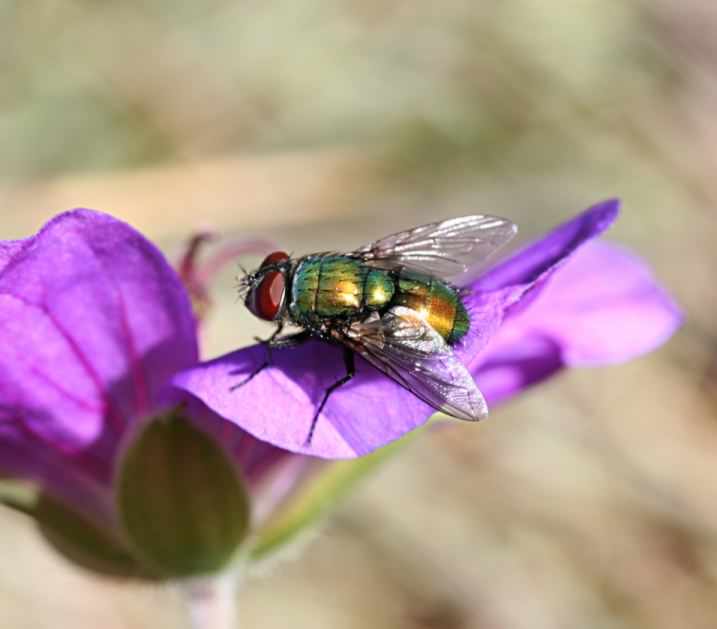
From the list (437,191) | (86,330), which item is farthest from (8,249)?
(437,191)

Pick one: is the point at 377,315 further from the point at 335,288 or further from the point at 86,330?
the point at 86,330

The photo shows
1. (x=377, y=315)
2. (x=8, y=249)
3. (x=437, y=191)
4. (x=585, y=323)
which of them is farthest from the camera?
(x=437, y=191)

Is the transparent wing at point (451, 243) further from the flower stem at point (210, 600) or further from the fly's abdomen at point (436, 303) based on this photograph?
the flower stem at point (210, 600)

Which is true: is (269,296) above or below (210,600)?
above

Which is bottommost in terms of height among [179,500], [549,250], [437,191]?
[437,191]

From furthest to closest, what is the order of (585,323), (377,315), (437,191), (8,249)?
(437,191), (585,323), (377,315), (8,249)

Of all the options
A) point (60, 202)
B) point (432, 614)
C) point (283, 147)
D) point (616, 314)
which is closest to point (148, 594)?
point (432, 614)

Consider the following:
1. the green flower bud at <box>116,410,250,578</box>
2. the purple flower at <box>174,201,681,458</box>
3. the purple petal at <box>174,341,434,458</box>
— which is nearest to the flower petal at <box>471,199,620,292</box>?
the purple flower at <box>174,201,681,458</box>

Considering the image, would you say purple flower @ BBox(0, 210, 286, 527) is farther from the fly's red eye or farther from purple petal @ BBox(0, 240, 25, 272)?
the fly's red eye
